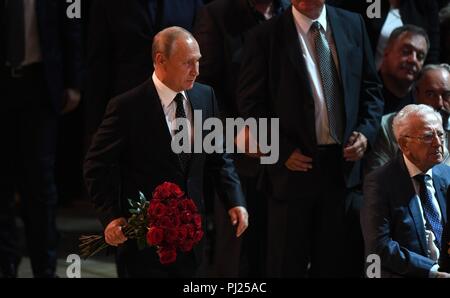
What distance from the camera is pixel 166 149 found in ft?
13.7

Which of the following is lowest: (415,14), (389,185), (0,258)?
(0,258)

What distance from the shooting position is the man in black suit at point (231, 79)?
187 inches

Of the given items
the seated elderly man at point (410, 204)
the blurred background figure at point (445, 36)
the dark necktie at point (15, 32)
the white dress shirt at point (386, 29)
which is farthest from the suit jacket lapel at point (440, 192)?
the dark necktie at point (15, 32)

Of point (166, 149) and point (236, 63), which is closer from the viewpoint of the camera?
point (166, 149)

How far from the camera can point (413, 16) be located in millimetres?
5488

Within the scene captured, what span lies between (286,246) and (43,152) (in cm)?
115

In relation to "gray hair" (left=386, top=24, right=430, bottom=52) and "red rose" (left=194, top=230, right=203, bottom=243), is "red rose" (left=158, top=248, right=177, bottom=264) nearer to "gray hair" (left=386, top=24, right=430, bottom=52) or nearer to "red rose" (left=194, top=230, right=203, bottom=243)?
"red rose" (left=194, top=230, right=203, bottom=243)

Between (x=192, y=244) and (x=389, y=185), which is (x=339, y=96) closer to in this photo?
(x=389, y=185)

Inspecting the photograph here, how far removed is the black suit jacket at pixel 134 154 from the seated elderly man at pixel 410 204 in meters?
0.65

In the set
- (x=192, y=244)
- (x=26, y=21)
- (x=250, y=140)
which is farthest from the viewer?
(x=26, y=21)

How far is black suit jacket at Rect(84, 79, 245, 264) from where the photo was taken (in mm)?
4160

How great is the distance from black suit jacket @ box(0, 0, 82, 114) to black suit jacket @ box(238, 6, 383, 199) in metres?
0.82

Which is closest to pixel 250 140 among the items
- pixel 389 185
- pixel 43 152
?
pixel 389 185

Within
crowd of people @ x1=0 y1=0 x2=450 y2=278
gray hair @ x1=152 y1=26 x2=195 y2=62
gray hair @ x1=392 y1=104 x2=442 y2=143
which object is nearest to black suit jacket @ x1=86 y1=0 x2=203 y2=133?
crowd of people @ x1=0 y1=0 x2=450 y2=278
